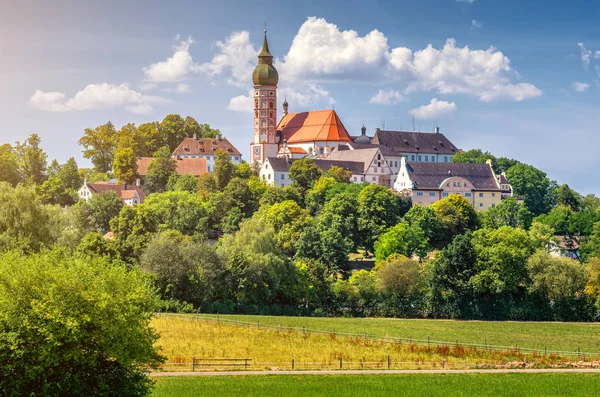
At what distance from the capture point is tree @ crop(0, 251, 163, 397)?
29125 millimetres

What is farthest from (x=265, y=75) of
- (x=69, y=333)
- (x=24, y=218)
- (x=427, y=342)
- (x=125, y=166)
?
(x=69, y=333)

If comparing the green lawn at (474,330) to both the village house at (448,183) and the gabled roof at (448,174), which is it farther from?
the gabled roof at (448,174)

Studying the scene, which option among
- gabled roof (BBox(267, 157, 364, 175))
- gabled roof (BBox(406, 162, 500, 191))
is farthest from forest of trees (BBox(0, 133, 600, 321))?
gabled roof (BBox(406, 162, 500, 191))

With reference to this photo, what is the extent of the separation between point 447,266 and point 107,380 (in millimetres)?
40996

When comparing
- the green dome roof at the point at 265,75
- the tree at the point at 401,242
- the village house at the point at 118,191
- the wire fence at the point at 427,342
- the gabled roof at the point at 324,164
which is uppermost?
the green dome roof at the point at 265,75

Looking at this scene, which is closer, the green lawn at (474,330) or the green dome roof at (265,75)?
the green lawn at (474,330)

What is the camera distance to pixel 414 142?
5827 inches

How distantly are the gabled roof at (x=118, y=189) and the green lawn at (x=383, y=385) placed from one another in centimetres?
7934

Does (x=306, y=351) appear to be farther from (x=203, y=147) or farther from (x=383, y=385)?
(x=203, y=147)

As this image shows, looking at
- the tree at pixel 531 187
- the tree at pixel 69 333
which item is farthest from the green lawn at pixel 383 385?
the tree at pixel 531 187

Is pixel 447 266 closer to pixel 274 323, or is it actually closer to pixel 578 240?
pixel 274 323

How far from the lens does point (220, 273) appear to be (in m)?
64.6

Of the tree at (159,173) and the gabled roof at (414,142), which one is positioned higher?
the gabled roof at (414,142)

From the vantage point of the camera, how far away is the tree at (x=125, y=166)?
120m
